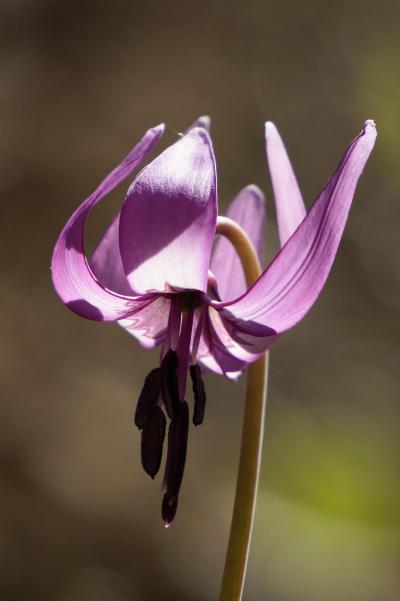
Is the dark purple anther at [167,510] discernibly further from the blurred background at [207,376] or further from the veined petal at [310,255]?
the blurred background at [207,376]

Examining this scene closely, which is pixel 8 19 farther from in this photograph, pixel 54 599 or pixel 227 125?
pixel 54 599

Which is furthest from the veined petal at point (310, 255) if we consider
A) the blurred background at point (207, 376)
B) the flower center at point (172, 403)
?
the blurred background at point (207, 376)

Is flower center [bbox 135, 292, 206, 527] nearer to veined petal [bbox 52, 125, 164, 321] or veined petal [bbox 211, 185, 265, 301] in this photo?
veined petal [bbox 52, 125, 164, 321]

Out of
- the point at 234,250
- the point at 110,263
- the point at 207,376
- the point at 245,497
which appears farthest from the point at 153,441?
the point at 207,376

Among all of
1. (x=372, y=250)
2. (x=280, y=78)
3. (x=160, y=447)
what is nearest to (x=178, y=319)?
(x=160, y=447)

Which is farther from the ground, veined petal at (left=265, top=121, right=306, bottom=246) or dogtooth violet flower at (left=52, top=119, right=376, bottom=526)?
veined petal at (left=265, top=121, right=306, bottom=246)

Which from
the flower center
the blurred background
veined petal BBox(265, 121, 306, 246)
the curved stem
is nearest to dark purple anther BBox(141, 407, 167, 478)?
the flower center
